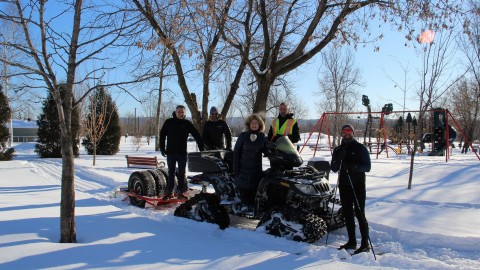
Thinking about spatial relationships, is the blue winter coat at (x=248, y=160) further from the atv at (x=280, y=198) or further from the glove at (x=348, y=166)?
the glove at (x=348, y=166)

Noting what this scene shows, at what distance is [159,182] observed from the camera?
832cm

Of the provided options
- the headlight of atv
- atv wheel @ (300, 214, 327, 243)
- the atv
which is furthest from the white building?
atv wheel @ (300, 214, 327, 243)

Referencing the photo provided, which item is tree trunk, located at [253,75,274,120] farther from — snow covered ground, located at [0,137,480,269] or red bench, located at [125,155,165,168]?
red bench, located at [125,155,165,168]

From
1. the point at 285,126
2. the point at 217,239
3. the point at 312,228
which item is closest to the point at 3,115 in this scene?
the point at 285,126

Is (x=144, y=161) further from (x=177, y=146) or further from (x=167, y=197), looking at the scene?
(x=177, y=146)

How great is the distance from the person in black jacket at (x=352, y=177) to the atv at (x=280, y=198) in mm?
316

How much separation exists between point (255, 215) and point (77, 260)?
2.58 metres

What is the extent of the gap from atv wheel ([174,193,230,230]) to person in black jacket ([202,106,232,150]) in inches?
77.2

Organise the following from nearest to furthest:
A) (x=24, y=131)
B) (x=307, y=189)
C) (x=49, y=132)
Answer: (x=307, y=189), (x=49, y=132), (x=24, y=131)

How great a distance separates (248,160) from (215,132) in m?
2.58

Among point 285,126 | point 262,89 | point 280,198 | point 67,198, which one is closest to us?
point 67,198

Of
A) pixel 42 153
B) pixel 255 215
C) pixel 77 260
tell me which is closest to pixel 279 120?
pixel 255 215

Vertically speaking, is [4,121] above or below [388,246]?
above

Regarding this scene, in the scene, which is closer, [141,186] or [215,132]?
[141,186]
